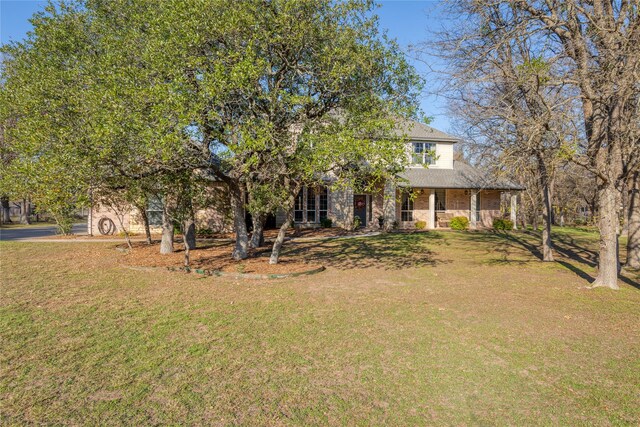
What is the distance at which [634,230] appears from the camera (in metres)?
13.1

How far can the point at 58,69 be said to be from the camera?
34.7ft

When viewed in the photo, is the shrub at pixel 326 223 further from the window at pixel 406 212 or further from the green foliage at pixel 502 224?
the green foliage at pixel 502 224

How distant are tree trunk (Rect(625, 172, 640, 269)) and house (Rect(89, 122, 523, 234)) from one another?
8.53 meters

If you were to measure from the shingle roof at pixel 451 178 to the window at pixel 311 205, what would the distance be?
562cm

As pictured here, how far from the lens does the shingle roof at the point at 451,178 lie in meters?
23.5

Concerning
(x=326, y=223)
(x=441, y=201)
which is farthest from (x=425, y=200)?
(x=326, y=223)

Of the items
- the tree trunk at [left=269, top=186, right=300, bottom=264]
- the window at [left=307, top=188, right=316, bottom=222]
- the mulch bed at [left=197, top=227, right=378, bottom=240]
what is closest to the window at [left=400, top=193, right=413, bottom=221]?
the mulch bed at [left=197, top=227, right=378, bottom=240]

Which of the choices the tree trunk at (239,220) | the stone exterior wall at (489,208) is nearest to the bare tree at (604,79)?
the tree trunk at (239,220)

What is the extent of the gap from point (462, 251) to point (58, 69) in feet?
50.9

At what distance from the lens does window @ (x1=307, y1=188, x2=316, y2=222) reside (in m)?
23.5

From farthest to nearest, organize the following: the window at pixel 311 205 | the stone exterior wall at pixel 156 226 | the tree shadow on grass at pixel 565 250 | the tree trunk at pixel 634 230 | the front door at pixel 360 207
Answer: the front door at pixel 360 207
the window at pixel 311 205
the stone exterior wall at pixel 156 226
the tree trunk at pixel 634 230
the tree shadow on grass at pixel 565 250

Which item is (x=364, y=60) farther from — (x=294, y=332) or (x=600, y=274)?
(x=600, y=274)

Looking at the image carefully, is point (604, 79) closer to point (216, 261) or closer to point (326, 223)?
point (216, 261)

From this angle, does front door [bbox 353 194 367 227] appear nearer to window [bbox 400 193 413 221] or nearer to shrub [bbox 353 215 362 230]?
shrub [bbox 353 215 362 230]
